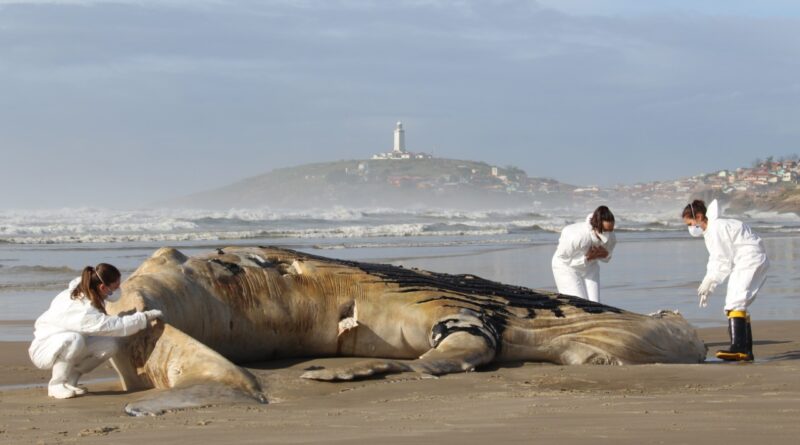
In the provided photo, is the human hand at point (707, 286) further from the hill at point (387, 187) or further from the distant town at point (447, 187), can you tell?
the hill at point (387, 187)

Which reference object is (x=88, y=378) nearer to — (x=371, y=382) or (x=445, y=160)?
(x=371, y=382)

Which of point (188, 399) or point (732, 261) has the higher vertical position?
point (732, 261)

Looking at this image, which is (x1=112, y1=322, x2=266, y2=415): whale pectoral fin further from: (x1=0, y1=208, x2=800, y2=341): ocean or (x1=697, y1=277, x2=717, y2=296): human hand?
(x1=697, y1=277, x2=717, y2=296): human hand

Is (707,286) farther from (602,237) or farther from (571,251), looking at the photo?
(571,251)

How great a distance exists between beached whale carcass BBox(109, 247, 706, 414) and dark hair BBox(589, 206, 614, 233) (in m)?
1.35

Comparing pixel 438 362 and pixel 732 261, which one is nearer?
pixel 438 362

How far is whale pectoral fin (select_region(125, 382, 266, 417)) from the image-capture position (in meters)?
6.49

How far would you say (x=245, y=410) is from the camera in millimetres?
6512

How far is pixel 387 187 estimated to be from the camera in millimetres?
132375

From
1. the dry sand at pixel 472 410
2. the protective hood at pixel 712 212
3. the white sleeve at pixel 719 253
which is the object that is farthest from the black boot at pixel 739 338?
the protective hood at pixel 712 212

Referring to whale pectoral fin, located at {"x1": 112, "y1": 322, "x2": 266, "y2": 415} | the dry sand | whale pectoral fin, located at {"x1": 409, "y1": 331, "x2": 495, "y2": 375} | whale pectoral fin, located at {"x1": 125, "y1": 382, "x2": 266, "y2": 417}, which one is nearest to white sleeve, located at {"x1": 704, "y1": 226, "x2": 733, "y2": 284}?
the dry sand

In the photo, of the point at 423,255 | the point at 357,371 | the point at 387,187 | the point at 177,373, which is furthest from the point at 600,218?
the point at 387,187

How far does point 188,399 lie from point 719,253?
5.63 meters

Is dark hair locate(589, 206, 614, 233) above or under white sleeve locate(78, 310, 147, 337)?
above
